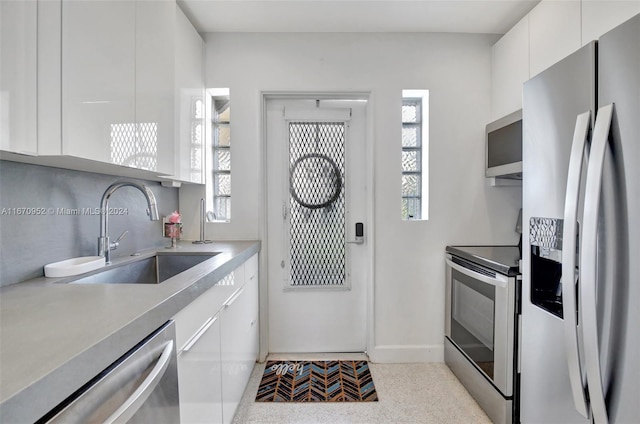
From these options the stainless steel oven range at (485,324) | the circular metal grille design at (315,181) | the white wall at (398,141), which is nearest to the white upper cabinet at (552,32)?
the white wall at (398,141)

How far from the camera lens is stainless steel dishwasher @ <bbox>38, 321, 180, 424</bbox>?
591 mm

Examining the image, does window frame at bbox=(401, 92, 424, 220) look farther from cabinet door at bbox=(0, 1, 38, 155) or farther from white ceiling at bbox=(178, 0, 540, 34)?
cabinet door at bbox=(0, 1, 38, 155)

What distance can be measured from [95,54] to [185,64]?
35.8 inches

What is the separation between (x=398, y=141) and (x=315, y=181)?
0.72 metres

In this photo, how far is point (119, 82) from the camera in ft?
4.09

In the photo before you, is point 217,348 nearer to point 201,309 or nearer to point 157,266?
point 201,309

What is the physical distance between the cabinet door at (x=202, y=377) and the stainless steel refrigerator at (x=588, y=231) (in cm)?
127

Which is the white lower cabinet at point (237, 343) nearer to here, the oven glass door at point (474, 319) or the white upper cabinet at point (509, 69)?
the oven glass door at point (474, 319)

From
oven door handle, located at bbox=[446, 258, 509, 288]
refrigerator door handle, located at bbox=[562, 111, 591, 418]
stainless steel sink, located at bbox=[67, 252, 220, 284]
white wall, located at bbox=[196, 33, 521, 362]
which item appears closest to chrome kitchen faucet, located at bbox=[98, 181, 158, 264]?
stainless steel sink, located at bbox=[67, 252, 220, 284]

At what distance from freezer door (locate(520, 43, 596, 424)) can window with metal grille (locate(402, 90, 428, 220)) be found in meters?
1.23

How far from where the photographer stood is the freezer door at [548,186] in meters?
1.00

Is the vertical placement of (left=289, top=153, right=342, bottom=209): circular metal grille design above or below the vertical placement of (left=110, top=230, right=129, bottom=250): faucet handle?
above

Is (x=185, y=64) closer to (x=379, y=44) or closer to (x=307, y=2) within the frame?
(x=307, y=2)

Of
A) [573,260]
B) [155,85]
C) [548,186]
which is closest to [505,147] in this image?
[548,186]
